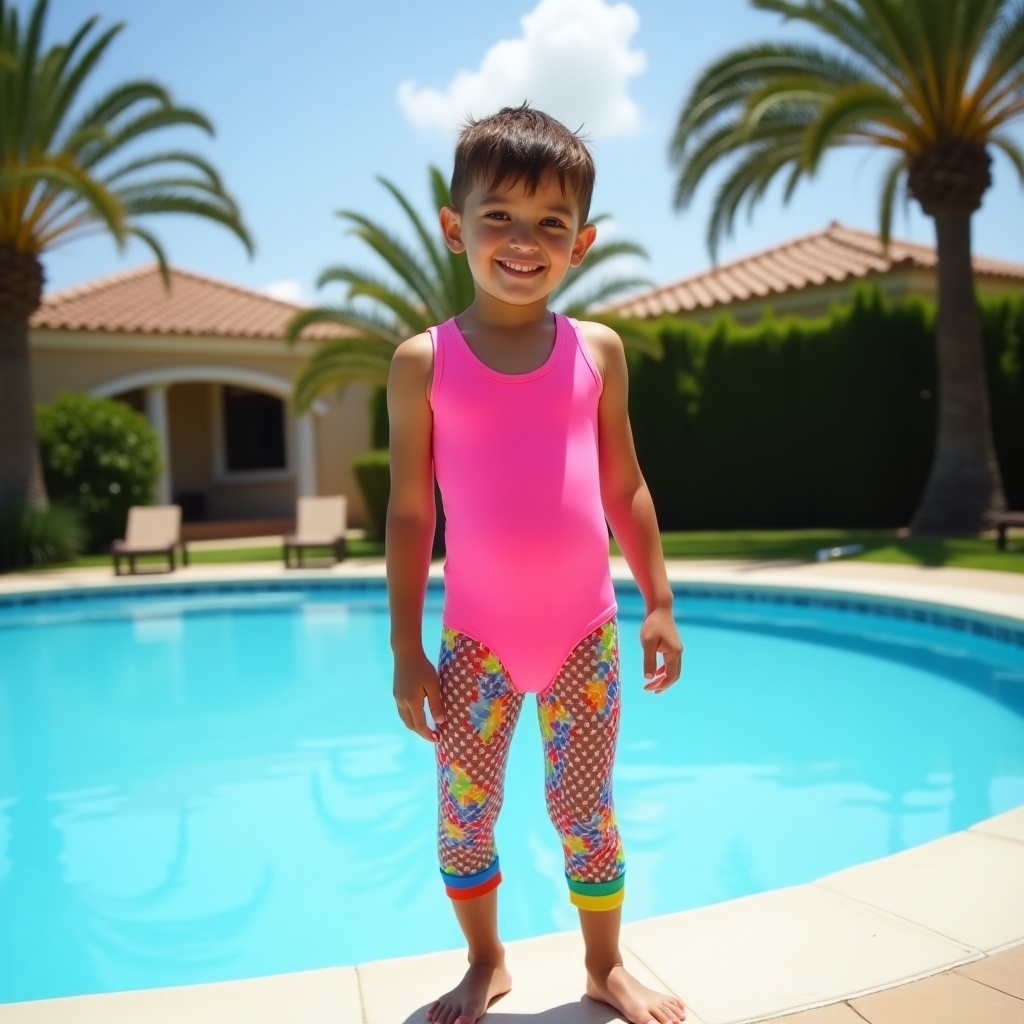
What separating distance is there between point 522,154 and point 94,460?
16.6 metres

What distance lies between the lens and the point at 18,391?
15164 millimetres

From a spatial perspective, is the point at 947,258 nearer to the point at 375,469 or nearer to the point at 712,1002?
the point at 375,469

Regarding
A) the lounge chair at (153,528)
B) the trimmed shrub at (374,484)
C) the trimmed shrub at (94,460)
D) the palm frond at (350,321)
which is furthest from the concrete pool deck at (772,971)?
the trimmed shrub at (94,460)

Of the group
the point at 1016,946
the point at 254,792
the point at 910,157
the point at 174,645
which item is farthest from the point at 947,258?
the point at 1016,946

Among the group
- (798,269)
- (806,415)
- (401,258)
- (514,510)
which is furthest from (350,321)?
(514,510)

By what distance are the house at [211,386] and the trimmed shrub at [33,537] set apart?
10.8ft

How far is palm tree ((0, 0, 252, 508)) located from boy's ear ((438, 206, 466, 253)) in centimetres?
1373

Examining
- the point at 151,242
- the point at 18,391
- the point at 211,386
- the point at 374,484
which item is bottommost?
the point at 374,484

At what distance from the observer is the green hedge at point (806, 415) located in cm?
1659

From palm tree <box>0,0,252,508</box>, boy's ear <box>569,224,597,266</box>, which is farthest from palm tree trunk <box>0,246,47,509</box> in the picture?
boy's ear <box>569,224,597,266</box>

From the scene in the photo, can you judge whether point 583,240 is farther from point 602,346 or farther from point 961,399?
point 961,399

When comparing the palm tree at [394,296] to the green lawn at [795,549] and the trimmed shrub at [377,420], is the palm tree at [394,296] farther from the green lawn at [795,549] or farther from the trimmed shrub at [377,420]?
the trimmed shrub at [377,420]

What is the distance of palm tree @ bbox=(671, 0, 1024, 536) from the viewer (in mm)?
11977

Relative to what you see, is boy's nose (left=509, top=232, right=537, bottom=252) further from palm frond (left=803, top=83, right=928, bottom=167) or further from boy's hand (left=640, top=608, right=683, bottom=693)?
A: palm frond (left=803, top=83, right=928, bottom=167)
